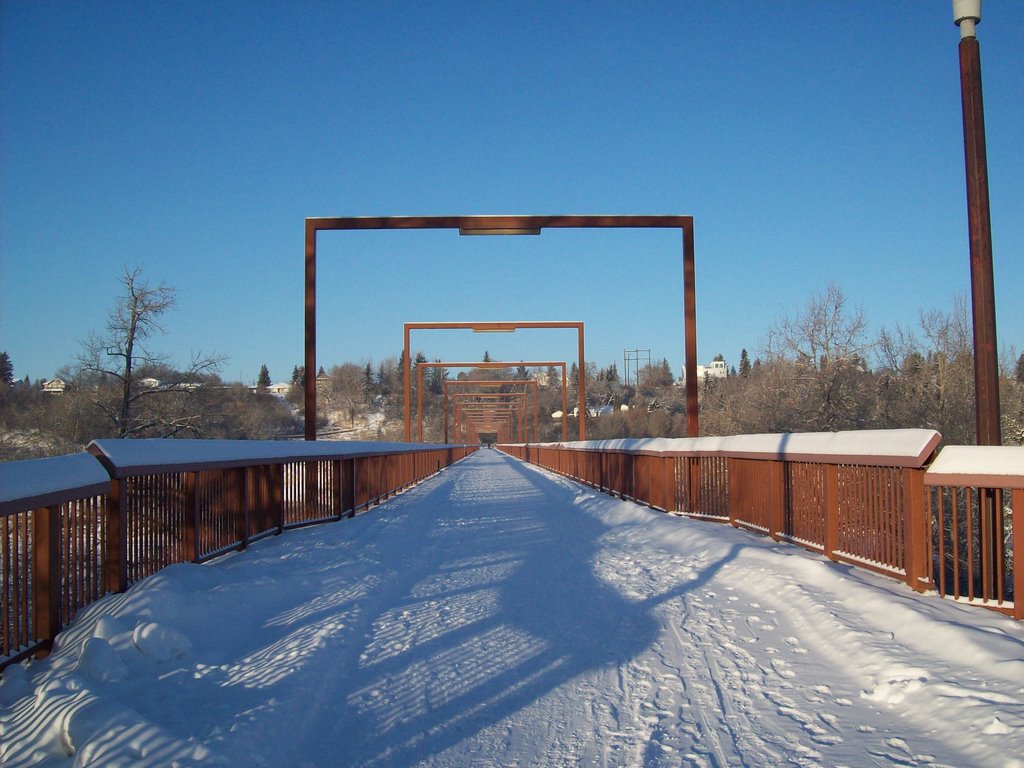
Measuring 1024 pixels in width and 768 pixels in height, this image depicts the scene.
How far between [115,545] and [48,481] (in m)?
1.38

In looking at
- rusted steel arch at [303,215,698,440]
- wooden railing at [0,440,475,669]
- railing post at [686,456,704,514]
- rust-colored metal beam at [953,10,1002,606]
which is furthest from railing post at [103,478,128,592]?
railing post at [686,456,704,514]

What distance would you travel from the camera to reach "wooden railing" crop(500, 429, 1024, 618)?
595 centimetres

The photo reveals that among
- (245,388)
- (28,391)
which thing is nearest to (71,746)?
(28,391)

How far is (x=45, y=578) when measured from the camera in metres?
5.16

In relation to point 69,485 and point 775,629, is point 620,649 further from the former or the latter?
point 69,485

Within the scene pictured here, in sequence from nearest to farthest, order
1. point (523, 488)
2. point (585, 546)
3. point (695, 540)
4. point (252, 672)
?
point (252, 672) < point (695, 540) < point (585, 546) < point (523, 488)

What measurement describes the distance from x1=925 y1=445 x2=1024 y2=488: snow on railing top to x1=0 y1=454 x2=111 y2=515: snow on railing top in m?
6.36

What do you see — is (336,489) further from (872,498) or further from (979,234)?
(979,234)

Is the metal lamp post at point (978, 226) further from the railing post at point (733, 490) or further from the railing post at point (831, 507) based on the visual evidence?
the railing post at point (733, 490)

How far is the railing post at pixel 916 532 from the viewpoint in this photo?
647cm

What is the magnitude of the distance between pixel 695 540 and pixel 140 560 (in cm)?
667

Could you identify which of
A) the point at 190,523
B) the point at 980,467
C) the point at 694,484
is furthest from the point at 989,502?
the point at 694,484

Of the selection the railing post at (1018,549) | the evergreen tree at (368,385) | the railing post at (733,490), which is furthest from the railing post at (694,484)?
the evergreen tree at (368,385)

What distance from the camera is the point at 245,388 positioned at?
37281 mm
